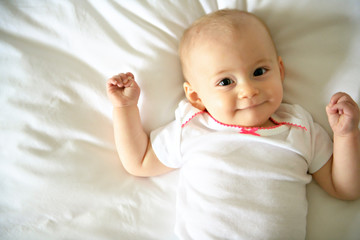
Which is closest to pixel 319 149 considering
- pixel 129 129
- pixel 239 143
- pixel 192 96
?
pixel 239 143

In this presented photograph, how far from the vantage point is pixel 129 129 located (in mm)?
1079

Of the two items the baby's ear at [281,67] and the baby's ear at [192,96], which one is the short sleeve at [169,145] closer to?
the baby's ear at [192,96]

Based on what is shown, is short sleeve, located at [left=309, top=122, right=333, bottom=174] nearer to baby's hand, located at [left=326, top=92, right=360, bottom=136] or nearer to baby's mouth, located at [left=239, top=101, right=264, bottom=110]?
baby's hand, located at [left=326, top=92, right=360, bottom=136]

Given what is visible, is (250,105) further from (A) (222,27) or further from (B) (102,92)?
(B) (102,92)

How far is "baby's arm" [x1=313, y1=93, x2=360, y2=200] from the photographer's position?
0.91 meters

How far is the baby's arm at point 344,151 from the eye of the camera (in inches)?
35.7

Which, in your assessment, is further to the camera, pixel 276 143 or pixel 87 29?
pixel 87 29

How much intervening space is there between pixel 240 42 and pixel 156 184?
0.65 m

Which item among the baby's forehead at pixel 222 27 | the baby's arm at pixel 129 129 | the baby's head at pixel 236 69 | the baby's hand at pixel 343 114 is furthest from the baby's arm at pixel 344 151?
the baby's arm at pixel 129 129

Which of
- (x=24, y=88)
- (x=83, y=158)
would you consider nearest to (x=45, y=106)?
(x=24, y=88)

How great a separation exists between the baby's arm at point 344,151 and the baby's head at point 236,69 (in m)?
0.19

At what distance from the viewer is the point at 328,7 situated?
113 cm

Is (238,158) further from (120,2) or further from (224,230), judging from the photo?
(120,2)

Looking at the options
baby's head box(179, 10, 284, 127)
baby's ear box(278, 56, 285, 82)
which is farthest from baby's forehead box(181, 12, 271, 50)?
baby's ear box(278, 56, 285, 82)
